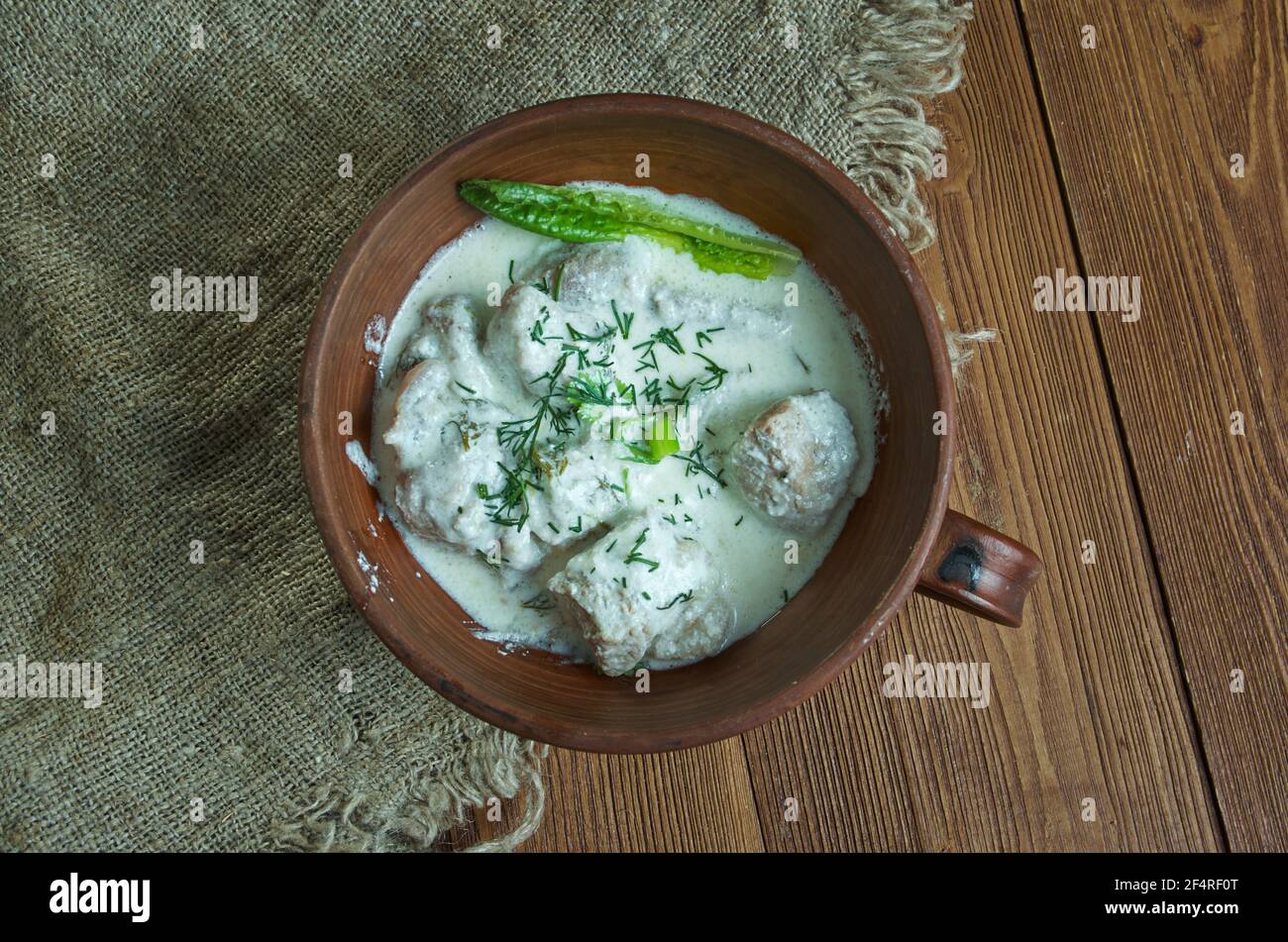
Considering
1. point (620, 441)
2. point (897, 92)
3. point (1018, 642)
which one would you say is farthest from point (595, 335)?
point (1018, 642)

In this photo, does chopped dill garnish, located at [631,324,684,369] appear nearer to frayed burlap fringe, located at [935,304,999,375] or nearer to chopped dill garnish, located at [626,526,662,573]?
chopped dill garnish, located at [626,526,662,573]

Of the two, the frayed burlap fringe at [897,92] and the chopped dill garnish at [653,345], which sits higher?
the frayed burlap fringe at [897,92]

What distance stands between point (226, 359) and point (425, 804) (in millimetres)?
939

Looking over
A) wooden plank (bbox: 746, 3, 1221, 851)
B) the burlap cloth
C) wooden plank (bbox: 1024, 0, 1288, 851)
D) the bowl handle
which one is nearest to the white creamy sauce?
the bowl handle

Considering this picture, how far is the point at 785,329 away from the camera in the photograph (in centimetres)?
194

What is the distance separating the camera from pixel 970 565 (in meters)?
1.77

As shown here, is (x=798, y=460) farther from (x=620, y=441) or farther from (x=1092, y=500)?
(x=1092, y=500)

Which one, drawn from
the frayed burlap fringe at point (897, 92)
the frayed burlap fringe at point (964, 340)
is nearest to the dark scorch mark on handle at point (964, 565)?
the frayed burlap fringe at point (964, 340)

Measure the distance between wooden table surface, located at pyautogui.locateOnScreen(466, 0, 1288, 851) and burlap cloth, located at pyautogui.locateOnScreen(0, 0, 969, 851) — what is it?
292 millimetres

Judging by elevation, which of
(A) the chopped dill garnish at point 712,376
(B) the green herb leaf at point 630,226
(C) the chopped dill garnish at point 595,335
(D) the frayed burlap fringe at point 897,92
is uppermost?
(D) the frayed burlap fringe at point 897,92

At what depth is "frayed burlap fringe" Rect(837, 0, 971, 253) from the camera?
227 cm

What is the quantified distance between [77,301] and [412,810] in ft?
3.85

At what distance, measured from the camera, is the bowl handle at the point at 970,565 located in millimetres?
1770

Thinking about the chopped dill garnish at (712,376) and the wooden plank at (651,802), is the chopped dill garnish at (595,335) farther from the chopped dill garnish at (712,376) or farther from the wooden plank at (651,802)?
the wooden plank at (651,802)
